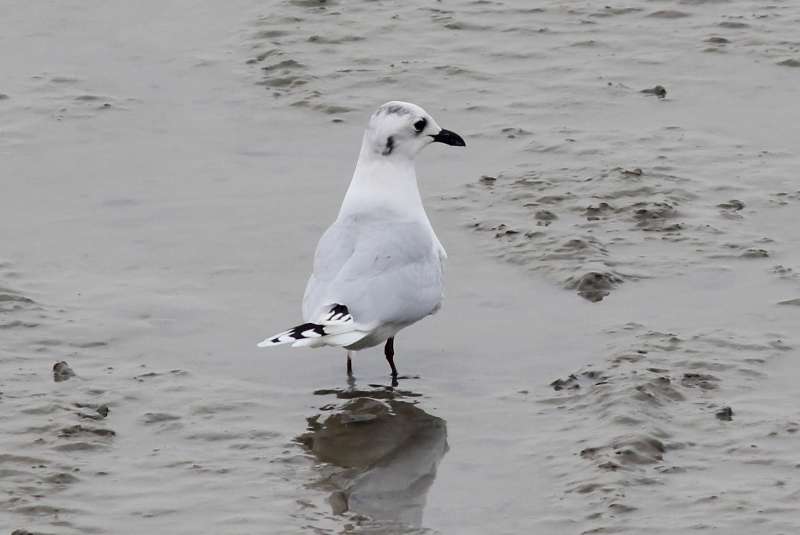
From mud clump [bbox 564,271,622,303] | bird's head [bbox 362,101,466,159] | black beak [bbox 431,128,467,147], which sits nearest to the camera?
bird's head [bbox 362,101,466,159]

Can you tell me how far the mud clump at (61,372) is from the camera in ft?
27.2

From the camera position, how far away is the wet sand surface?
23.7 feet

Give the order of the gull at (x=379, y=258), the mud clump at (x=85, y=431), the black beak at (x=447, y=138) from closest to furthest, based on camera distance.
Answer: the mud clump at (x=85, y=431) < the gull at (x=379, y=258) < the black beak at (x=447, y=138)

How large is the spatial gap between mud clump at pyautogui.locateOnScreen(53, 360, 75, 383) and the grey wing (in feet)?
4.09

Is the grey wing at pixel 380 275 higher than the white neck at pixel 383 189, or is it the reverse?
the white neck at pixel 383 189

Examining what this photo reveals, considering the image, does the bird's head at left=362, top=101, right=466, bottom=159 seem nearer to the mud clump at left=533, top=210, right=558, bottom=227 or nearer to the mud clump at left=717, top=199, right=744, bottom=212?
the mud clump at left=533, top=210, right=558, bottom=227

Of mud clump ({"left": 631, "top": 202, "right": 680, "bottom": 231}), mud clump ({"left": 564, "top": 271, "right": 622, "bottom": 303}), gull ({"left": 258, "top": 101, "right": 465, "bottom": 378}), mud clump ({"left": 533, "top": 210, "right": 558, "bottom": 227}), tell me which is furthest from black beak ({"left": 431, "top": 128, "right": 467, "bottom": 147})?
mud clump ({"left": 631, "top": 202, "right": 680, "bottom": 231})

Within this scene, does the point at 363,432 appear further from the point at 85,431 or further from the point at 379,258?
the point at 85,431

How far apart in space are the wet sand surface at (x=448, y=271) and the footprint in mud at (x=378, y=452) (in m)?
0.02

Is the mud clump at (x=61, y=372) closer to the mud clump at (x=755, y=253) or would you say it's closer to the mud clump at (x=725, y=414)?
the mud clump at (x=725, y=414)

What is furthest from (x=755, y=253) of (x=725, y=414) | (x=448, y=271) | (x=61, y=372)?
(x=61, y=372)

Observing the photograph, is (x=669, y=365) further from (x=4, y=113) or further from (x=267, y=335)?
(x=4, y=113)

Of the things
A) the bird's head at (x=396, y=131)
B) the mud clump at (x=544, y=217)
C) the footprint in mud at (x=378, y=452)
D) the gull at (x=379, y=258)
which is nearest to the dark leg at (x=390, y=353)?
the gull at (x=379, y=258)

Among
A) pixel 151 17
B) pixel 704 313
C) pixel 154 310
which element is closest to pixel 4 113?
pixel 151 17
